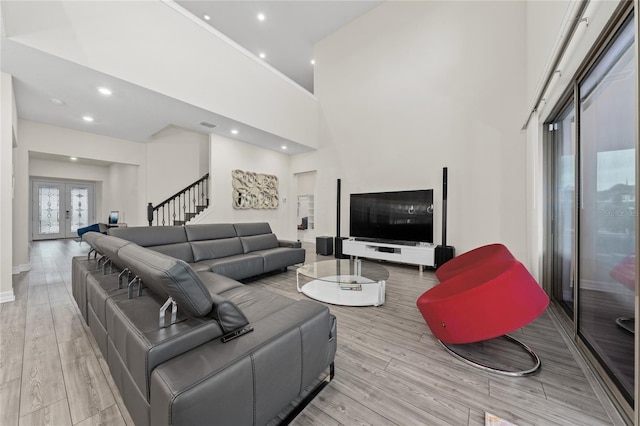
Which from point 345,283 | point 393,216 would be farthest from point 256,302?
point 393,216

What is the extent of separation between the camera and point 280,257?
3.97m

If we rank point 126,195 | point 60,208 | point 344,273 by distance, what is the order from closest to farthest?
point 344,273 < point 126,195 < point 60,208

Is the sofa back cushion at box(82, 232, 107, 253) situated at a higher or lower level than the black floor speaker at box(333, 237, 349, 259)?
higher

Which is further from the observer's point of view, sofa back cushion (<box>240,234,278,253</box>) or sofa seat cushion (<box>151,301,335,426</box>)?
sofa back cushion (<box>240,234,278,253</box>)

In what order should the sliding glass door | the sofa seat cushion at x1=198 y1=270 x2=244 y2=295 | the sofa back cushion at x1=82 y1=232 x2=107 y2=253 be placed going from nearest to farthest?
the sliding glass door < the sofa seat cushion at x1=198 y1=270 x2=244 y2=295 < the sofa back cushion at x1=82 y1=232 x2=107 y2=253

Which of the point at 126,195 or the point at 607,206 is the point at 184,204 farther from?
the point at 607,206

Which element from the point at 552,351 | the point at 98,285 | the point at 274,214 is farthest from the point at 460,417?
the point at 274,214

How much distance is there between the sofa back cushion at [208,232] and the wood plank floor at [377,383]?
1553mm

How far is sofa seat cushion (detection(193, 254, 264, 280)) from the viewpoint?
3.18 metres

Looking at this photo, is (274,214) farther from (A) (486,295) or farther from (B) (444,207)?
(A) (486,295)

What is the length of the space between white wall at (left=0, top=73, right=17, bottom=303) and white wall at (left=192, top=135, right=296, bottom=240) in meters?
2.68

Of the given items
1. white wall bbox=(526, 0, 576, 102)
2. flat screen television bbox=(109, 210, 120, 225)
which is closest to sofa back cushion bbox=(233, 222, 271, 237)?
white wall bbox=(526, 0, 576, 102)

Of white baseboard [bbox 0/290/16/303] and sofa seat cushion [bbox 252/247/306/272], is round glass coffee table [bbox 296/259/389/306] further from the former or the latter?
white baseboard [bbox 0/290/16/303]

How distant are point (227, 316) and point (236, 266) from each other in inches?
90.7
